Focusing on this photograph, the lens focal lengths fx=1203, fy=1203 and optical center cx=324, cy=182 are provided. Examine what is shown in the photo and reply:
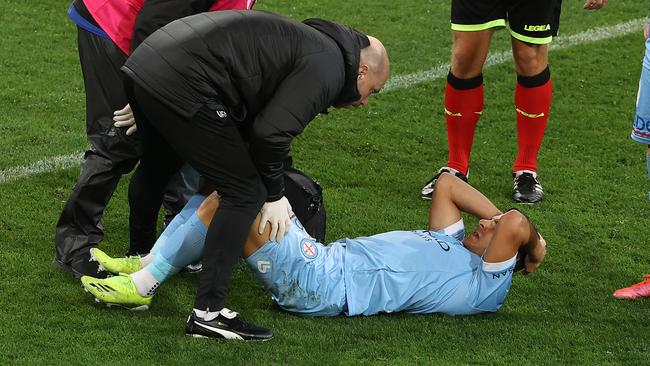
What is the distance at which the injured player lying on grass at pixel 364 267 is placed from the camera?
15.3 feet

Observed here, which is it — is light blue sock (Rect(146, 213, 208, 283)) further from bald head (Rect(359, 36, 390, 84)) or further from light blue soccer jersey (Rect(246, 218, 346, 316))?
bald head (Rect(359, 36, 390, 84))

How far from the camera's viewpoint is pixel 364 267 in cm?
484

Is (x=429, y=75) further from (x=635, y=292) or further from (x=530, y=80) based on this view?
(x=635, y=292)

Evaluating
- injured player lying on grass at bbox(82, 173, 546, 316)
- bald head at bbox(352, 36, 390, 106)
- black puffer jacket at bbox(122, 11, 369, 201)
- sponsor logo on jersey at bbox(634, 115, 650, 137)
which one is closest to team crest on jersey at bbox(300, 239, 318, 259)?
injured player lying on grass at bbox(82, 173, 546, 316)

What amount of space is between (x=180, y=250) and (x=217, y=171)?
0.45m

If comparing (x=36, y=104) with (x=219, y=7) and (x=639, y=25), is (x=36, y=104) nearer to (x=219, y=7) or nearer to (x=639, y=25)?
(x=219, y=7)

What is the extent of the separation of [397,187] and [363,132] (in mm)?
841

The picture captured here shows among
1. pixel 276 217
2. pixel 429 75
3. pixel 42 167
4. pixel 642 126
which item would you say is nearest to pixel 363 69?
pixel 276 217

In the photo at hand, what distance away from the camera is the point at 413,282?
4832mm

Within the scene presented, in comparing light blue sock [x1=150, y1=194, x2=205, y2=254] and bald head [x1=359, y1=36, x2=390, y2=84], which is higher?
bald head [x1=359, y1=36, x2=390, y2=84]

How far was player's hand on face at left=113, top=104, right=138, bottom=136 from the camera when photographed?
4.94 meters

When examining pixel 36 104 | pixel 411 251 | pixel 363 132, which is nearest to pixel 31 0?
pixel 36 104

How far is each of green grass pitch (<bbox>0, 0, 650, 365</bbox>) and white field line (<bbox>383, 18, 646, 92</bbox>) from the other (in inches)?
3.2

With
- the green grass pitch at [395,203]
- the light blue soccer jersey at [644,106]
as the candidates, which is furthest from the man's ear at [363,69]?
the light blue soccer jersey at [644,106]
